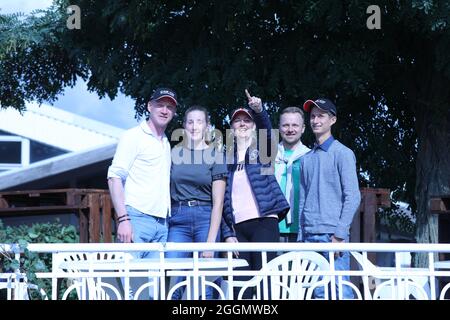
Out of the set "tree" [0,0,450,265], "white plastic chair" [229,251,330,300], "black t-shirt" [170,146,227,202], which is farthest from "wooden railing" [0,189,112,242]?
"white plastic chair" [229,251,330,300]

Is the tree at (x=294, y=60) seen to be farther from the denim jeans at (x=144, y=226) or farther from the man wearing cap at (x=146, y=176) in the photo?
the denim jeans at (x=144, y=226)

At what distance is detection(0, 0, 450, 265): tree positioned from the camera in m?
9.97

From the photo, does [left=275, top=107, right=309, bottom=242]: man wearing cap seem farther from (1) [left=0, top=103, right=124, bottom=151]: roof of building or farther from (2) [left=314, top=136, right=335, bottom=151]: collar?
(1) [left=0, top=103, right=124, bottom=151]: roof of building

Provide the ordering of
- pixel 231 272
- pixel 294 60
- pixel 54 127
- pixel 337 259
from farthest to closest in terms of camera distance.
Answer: pixel 54 127
pixel 294 60
pixel 337 259
pixel 231 272

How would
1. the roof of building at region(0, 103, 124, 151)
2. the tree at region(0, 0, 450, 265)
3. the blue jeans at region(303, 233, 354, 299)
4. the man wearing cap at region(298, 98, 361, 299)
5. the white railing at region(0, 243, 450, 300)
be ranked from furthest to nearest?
the roof of building at region(0, 103, 124, 151) < the tree at region(0, 0, 450, 265) < the man wearing cap at region(298, 98, 361, 299) < the blue jeans at region(303, 233, 354, 299) < the white railing at region(0, 243, 450, 300)

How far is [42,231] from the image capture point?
8812mm

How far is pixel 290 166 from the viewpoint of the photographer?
6.41 m

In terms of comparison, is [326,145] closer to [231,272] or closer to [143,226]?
[143,226]

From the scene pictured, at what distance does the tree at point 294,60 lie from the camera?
997 cm

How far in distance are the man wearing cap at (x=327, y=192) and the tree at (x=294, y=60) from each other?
3.42m

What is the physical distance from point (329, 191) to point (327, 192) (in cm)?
2

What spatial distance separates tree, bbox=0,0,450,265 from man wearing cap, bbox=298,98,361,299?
3.42m

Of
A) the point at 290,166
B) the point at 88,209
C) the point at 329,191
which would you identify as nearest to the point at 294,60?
the point at 88,209
